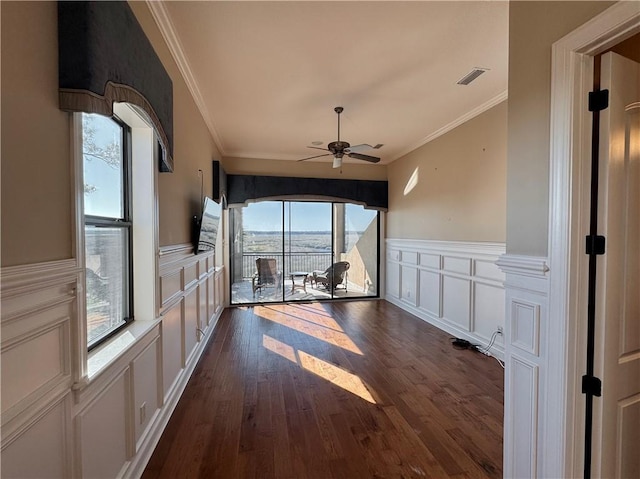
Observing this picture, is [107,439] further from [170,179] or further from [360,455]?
[170,179]

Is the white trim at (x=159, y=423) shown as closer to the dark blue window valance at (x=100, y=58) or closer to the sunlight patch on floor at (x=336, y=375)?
the sunlight patch on floor at (x=336, y=375)

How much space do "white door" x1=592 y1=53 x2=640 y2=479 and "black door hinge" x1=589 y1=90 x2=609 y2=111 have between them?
2 cm

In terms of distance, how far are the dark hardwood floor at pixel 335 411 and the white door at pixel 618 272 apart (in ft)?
2.46

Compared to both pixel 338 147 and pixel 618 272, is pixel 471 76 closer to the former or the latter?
pixel 338 147

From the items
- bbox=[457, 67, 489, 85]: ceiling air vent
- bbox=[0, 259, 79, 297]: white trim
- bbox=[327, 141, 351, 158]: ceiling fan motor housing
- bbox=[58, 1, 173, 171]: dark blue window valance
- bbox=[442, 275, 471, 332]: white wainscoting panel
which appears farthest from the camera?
bbox=[442, 275, 471, 332]: white wainscoting panel

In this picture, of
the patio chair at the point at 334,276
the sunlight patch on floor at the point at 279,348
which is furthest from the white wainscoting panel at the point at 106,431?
the patio chair at the point at 334,276

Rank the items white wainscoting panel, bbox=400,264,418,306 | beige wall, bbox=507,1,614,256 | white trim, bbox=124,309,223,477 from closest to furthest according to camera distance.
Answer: beige wall, bbox=507,1,614,256
white trim, bbox=124,309,223,477
white wainscoting panel, bbox=400,264,418,306

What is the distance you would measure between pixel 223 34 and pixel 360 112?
6.25 ft

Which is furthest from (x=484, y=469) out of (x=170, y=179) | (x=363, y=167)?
(x=363, y=167)

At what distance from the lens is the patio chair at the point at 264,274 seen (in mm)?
5867

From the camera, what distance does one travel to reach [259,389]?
2.64 m

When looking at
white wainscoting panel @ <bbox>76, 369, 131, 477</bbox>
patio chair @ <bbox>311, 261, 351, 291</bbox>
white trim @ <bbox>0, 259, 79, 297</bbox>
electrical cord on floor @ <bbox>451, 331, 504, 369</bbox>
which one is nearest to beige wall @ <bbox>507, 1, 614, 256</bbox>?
white trim @ <bbox>0, 259, 79, 297</bbox>

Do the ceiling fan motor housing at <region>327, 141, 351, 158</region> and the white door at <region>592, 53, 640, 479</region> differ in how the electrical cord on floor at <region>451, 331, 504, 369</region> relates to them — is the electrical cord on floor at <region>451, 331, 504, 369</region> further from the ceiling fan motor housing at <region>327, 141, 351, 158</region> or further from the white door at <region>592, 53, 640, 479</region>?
the ceiling fan motor housing at <region>327, 141, 351, 158</region>

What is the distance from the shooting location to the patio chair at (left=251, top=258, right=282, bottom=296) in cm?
587
